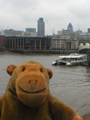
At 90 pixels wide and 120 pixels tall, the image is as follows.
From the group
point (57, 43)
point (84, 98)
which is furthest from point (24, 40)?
point (84, 98)

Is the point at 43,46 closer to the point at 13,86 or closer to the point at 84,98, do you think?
the point at 84,98

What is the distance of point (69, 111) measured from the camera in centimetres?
234

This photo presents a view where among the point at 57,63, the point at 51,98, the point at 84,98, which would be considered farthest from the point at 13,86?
the point at 57,63

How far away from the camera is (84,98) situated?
919cm

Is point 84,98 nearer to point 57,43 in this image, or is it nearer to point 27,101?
point 27,101

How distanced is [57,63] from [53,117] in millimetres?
25683

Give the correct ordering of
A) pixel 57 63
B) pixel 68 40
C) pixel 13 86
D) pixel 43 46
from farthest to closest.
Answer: pixel 68 40 < pixel 43 46 < pixel 57 63 < pixel 13 86

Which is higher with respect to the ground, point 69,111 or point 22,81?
point 22,81

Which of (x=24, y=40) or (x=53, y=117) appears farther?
(x=24, y=40)

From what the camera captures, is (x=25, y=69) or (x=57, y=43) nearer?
(x=25, y=69)

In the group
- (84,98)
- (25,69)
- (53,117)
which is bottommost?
(84,98)

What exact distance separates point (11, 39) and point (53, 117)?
93180 mm

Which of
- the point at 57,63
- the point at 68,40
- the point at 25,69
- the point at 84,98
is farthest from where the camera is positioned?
the point at 68,40

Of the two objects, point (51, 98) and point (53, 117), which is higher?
point (51, 98)
